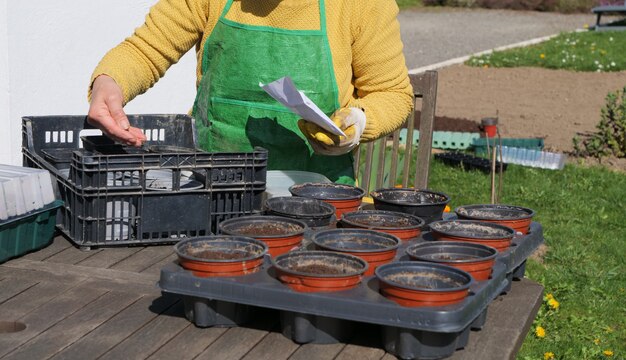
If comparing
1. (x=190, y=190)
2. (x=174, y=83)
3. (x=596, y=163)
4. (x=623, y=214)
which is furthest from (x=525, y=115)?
(x=190, y=190)

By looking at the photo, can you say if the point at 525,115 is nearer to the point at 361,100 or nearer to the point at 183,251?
the point at 361,100

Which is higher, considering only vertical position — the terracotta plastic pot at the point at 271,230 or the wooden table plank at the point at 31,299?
the terracotta plastic pot at the point at 271,230

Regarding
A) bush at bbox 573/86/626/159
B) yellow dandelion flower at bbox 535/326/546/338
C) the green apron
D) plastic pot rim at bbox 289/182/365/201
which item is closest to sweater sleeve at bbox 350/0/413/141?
the green apron

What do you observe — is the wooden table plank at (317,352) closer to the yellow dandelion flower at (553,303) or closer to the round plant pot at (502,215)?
the round plant pot at (502,215)

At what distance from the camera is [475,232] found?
2373mm

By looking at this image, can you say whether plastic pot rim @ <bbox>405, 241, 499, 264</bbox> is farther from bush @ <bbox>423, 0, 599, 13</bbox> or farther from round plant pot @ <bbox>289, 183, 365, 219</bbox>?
bush @ <bbox>423, 0, 599, 13</bbox>

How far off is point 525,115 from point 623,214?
333cm

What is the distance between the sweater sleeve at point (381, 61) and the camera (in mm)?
3031

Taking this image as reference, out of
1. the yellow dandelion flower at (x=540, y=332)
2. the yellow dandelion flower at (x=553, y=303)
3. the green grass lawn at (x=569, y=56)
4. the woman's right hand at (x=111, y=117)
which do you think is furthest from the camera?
the green grass lawn at (x=569, y=56)

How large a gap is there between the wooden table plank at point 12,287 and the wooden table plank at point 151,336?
0.37 m

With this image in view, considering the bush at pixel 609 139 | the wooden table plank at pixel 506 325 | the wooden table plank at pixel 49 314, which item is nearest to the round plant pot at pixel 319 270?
the wooden table plank at pixel 506 325

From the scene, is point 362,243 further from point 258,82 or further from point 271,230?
point 258,82

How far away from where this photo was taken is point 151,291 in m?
2.31

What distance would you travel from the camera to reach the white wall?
13.8ft
